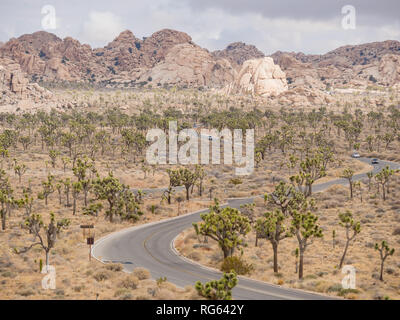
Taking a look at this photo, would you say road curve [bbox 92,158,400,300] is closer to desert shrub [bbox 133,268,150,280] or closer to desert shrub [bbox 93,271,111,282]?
desert shrub [bbox 133,268,150,280]

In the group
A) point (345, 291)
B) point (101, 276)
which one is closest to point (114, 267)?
point (101, 276)

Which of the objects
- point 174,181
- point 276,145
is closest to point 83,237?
point 174,181

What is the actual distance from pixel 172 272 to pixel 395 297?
56.2 feet

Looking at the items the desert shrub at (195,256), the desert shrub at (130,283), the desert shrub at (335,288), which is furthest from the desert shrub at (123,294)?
the desert shrub at (335,288)

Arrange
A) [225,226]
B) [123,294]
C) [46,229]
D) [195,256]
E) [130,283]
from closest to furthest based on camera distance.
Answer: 1. [123,294]
2. [130,283]
3. [46,229]
4. [225,226]
5. [195,256]

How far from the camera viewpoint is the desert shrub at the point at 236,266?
32844mm

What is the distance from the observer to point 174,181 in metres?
63.5

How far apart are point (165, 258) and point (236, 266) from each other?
25.7 feet

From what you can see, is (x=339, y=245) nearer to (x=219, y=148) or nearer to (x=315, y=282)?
(x=315, y=282)

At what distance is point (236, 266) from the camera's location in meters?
33.1

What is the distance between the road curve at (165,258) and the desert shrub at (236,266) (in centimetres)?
85

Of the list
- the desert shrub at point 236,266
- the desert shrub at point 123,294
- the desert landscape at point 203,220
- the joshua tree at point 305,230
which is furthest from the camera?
the desert shrub at point 236,266

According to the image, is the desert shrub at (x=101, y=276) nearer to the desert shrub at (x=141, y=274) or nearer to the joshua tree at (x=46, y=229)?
the desert shrub at (x=141, y=274)

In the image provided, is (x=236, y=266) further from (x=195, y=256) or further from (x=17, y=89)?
(x=17, y=89)
